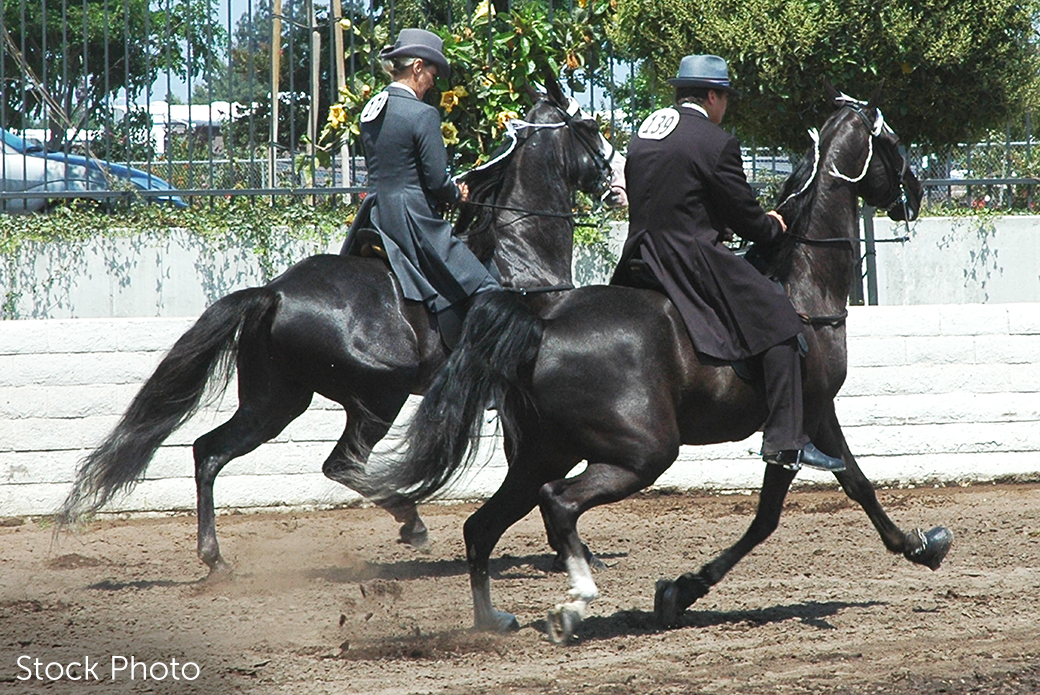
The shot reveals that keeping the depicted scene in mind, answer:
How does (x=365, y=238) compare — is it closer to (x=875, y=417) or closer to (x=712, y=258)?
(x=712, y=258)

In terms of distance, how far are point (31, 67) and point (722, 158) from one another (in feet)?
17.3

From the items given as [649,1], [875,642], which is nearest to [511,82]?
[649,1]

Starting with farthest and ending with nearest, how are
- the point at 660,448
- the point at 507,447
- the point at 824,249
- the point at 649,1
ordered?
the point at 649,1
the point at 507,447
the point at 824,249
the point at 660,448

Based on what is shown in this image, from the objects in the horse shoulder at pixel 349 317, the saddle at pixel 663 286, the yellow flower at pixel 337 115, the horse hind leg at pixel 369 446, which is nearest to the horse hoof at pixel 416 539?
the horse hind leg at pixel 369 446

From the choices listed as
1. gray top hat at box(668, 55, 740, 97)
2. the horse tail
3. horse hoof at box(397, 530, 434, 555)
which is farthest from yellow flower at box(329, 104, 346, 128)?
the horse tail

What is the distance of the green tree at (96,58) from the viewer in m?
8.04

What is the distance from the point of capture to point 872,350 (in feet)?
26.3

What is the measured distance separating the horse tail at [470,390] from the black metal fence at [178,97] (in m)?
3.68

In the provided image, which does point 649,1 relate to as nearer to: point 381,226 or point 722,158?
point 381,226

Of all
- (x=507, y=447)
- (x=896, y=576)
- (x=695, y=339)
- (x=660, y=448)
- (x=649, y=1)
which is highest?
(x=649, y=1)

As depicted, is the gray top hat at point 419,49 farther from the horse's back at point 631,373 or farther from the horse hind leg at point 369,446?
the horse's back at point 631,373

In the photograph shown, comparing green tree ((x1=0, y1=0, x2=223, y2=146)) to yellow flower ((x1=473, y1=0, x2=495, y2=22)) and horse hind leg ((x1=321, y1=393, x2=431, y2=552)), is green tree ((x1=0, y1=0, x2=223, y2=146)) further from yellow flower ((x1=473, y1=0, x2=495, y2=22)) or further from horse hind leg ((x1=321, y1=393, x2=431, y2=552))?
horse hind leg ((x1=321, y1=393, x2=431, y2=552))

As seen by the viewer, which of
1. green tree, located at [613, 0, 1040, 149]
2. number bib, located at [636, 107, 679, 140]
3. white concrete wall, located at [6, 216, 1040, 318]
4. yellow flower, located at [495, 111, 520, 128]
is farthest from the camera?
white concrete wall, located at [6, 216, 1040, 318]

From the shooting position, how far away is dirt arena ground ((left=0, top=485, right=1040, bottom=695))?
425 centimetres
